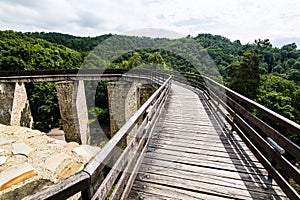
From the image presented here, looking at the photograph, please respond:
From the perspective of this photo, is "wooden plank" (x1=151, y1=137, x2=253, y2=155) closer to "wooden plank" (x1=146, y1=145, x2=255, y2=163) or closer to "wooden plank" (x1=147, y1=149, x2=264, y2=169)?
"wooden plank" (x1=146, y1=145, x2=255, y2=163)

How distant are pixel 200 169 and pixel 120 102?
8.41 m

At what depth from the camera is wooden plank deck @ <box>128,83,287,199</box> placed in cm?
189

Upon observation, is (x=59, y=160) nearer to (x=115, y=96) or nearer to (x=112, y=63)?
(x=115, y=96)

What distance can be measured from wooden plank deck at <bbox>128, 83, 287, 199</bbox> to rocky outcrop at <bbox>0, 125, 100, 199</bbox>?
1.10m

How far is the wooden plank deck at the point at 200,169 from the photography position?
6.21ft

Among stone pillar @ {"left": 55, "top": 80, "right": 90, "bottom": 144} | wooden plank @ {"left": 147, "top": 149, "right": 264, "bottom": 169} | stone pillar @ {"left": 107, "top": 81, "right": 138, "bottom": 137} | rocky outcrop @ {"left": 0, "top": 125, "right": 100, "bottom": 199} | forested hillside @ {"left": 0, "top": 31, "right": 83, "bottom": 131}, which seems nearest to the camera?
rocky outcrop @ {"left": 0, "top": 125, "right": 100, "bottom": 199}

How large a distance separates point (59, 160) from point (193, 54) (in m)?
27.6

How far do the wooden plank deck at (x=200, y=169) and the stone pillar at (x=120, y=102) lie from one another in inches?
267

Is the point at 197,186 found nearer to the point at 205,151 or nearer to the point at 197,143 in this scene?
the point at 205,151

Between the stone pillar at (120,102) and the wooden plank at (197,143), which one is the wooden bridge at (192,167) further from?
the stone pillar at (120,102)

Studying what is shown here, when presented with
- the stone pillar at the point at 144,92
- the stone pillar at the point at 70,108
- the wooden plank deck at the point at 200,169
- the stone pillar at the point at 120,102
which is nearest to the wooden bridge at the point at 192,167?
the wooden plank deck at the point at 200,169

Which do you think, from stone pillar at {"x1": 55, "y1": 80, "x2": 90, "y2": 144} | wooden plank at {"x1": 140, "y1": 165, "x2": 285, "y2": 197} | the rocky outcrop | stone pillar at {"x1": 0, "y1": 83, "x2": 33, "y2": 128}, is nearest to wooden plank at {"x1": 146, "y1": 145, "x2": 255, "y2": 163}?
wooden plank at {"x1": 140, "y1": 165, "x2": 285, "y2": 197}

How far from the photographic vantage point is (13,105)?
9.37 meters

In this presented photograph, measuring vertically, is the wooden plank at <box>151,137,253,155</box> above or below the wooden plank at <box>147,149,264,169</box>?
above
